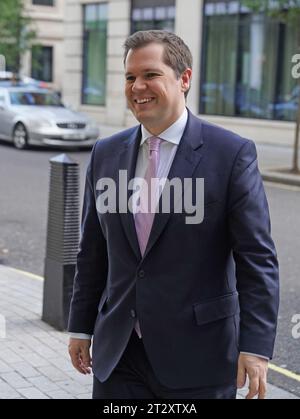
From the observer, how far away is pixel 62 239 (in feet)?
19.0

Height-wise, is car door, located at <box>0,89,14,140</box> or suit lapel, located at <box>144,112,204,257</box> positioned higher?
suit lapel, located at <box>144,112,204,257</box>

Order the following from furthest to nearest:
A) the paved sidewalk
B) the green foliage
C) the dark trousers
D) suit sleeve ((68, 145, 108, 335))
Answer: the green foliage, the paved sidewalk, suit sleeve ((68, 145, 108, 335)), the dark trousers

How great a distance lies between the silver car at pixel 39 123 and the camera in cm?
1886

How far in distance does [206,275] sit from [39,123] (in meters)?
16.9

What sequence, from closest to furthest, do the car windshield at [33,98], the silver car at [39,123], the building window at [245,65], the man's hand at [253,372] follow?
the man's hand at [253,372], the silver car at [39,123], the car windshield at [33,98], the building window at [245,65]

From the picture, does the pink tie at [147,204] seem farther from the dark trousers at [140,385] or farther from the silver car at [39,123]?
the silver car at [39,123]

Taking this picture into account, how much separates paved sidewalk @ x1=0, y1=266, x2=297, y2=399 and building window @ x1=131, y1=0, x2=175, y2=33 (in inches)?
733

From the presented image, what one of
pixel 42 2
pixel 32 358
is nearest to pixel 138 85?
pixel 32 358

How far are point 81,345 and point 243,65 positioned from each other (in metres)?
19.8

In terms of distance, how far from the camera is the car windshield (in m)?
20.3

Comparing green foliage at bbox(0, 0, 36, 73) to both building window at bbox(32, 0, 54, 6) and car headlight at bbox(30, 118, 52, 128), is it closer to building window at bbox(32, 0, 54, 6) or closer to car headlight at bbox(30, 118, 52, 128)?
car headlight at bbox(30, 118, 52, 128)

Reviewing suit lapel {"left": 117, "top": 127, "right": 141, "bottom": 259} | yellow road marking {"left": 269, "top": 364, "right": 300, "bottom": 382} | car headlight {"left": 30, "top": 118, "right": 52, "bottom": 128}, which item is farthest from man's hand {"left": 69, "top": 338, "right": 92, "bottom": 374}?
car headlight {"left": 30, "top": 118, "right": 52, "bottom": 128}

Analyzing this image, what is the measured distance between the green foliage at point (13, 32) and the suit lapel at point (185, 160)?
25685 millimetres

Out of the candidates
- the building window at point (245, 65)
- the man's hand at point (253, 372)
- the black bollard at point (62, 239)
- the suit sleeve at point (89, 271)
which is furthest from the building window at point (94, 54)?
the man's hand at point (253, 372)
